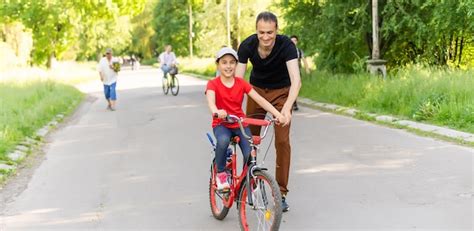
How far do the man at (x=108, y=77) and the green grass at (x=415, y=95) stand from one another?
579 centimetres

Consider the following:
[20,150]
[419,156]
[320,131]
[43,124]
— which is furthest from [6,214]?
[43,124]

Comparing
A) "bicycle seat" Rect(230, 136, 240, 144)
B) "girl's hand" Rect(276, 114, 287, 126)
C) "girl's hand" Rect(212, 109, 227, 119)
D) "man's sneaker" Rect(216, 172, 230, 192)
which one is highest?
"girl's hand" Rect(212, 109, 227, 119)

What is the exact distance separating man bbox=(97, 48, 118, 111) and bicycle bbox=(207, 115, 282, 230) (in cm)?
1269

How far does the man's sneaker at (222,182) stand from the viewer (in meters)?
5.36

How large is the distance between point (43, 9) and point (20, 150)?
88.2ft

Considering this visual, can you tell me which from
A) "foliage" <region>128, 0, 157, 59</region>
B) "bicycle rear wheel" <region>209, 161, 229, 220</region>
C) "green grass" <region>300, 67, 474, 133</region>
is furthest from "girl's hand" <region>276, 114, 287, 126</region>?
"foliage" <region>128, 0, 157, 59</region>

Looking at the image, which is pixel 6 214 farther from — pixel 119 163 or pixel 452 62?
pixel 452 62

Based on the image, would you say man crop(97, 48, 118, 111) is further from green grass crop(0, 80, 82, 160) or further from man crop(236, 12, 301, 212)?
man crop(236, 12, 301, 212)

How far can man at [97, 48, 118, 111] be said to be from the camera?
1775 centimetres

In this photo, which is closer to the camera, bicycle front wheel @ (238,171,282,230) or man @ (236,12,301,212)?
bicycle front wheel @ (238,171,282,230)

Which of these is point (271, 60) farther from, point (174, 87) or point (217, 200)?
point (174, 87)

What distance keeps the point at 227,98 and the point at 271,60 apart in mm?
679

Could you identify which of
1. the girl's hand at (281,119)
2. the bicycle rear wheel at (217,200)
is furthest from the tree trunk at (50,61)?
the girl's hand at (281,119)

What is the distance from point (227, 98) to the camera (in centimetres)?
526
